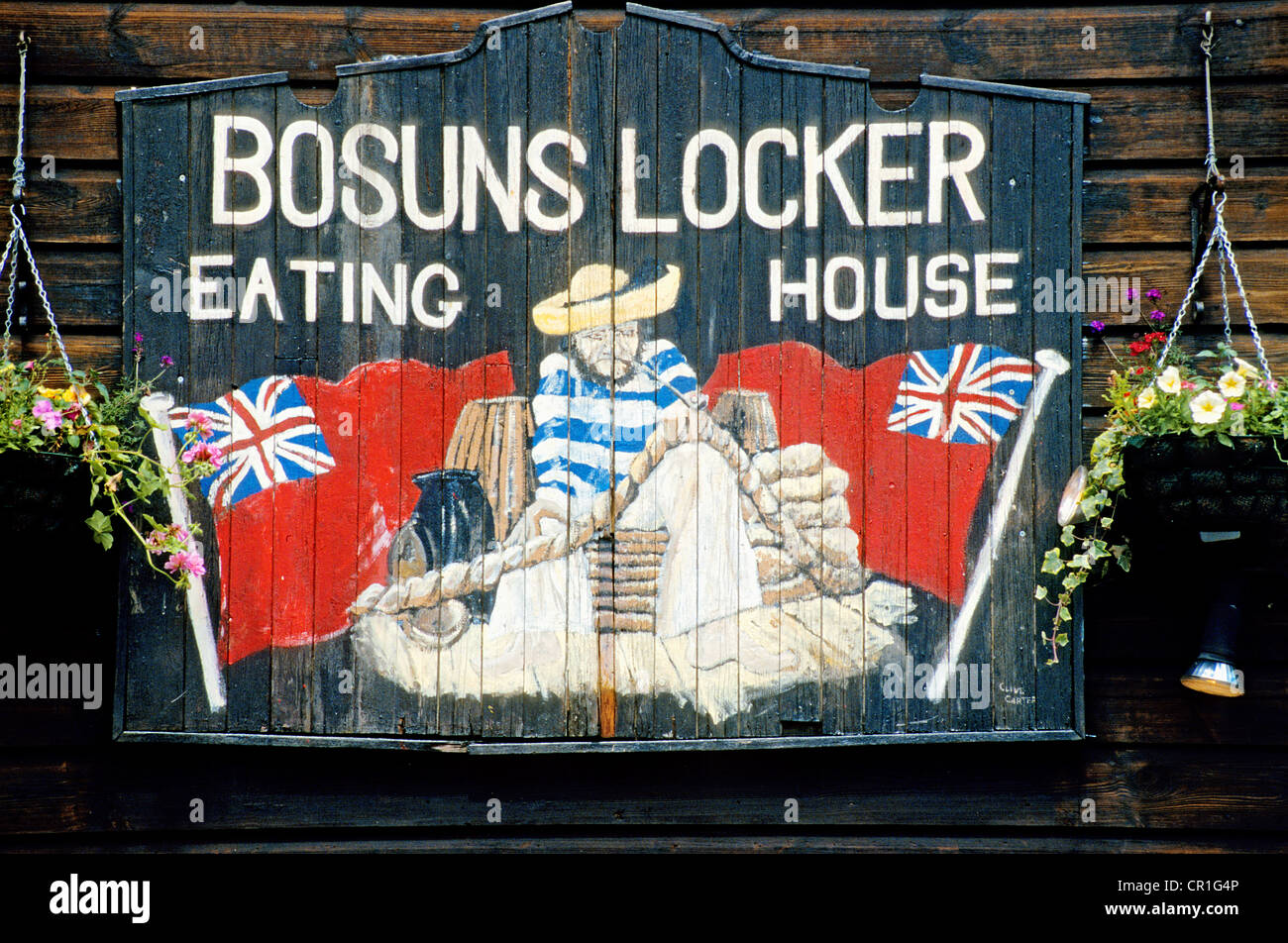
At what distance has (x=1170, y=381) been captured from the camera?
9.64ft

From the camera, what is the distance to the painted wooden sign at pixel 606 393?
325 cm

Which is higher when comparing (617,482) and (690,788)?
(617,482)

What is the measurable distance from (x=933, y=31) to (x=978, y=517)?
164 centimetres

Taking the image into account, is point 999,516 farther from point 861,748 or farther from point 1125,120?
point 1125,120

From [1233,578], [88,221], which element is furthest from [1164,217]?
[88,221]

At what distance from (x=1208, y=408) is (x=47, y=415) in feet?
10.8

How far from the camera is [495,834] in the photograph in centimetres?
332

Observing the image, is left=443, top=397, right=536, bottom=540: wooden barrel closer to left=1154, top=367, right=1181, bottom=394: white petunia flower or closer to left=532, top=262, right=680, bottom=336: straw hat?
left=532, top=262, right=680, bottom=336: straw hat

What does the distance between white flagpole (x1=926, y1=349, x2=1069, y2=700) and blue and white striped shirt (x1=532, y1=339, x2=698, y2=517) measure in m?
1.15

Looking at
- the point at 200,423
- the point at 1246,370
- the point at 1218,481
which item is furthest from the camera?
the point at 200,423

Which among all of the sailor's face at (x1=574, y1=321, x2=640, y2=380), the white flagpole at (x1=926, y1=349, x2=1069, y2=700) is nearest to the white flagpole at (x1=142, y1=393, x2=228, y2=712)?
the sailor's face at (x1=574, y1=321, x2=640, y2=380)

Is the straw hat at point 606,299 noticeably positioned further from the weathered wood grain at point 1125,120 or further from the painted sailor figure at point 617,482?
the weathered wood grain at point 1125,120

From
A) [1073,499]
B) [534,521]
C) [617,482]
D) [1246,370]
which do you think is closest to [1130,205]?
[1246,370]

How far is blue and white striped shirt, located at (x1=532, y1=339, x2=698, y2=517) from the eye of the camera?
3.28 m
